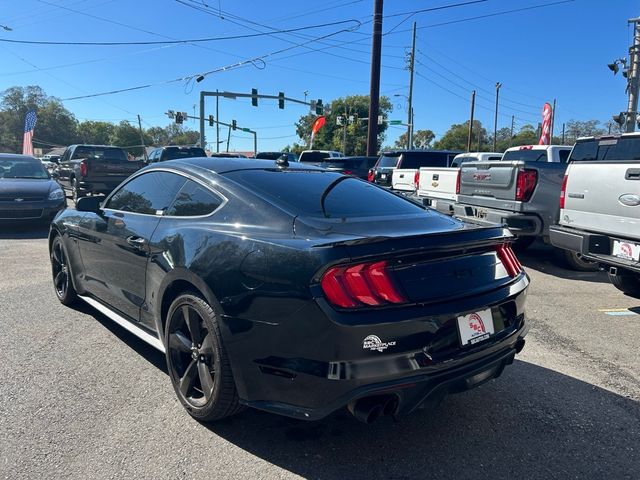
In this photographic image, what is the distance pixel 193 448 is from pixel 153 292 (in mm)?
1095

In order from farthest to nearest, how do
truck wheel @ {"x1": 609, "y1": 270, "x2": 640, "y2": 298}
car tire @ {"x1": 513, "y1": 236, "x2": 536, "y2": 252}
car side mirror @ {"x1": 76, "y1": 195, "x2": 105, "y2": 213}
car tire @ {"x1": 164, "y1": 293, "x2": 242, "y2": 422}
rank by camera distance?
1. car tire @ {"x1": 513, "y1": 236, "x2": 536, "y2": 252}
2. truck wheel @ {"x1": 609, "y1": 270, "x2": 640, "y2": 298}
3. car side mirror @ {"x1": 76, "y1": 195, "x2": 105, "y2": 213}
4. car tire @ {"x1": 164, "y1": 293, "x2": 242, "y2": 422}

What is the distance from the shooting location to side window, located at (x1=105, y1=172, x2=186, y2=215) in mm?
3568

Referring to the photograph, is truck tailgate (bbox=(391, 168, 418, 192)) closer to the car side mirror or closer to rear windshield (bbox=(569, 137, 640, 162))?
rear windshield (bbox=(569, 137, 640, 162))

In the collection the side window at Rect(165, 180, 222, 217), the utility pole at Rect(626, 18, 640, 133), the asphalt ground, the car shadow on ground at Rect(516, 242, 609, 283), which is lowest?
the asphalt ground

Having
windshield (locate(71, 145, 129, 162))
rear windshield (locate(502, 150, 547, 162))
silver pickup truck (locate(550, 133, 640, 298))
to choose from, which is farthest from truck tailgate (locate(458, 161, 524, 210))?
windshield (locate(71, 145, 129, 162))

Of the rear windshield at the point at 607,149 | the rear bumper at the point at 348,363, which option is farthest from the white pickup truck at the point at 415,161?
the rear bumper at the point at 348,363

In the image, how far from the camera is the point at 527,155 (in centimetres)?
1141

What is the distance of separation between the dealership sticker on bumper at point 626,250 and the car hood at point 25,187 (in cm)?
1013

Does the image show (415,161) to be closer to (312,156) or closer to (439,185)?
(439,185)

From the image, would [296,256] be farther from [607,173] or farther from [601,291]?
[601,291]

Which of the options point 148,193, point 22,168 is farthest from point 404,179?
point 148,193

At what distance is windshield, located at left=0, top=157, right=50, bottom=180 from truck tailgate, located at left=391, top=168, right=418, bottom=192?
8398 millimetres

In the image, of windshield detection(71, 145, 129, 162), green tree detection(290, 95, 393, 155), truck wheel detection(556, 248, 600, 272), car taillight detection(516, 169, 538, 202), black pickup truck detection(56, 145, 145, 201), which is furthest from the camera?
green tree detection(290, 95, 393, 155)

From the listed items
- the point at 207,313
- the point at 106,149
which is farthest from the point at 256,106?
the point at 207,313
